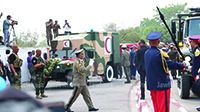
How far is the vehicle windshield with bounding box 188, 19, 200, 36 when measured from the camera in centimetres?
1301

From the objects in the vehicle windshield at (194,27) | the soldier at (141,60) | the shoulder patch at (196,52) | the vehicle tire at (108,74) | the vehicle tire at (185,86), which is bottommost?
the vehicle tire at (108,74)

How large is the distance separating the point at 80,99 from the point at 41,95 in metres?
1.17

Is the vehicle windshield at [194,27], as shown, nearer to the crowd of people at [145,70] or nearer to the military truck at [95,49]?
the crowd of people at [145,70]

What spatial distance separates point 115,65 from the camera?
21.2 meters

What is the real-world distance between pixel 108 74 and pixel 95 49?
141 cm

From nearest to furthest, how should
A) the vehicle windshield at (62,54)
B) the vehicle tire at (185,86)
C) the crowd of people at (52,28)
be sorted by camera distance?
the vehicle tire at (185,86)
the vehicle windshield at (62,54)
the crowd of people at (52,28)

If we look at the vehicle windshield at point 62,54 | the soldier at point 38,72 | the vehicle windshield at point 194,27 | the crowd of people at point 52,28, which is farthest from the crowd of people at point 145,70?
the crowd of people at point 52,28

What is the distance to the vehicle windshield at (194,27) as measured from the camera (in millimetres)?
13008

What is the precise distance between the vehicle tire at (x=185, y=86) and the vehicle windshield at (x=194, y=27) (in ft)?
6.01

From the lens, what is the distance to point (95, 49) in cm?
1973

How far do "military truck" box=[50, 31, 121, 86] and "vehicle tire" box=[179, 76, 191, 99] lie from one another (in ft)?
22.2

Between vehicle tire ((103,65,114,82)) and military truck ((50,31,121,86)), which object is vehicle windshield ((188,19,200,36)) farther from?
vehicle tire ((103,65,114,82))

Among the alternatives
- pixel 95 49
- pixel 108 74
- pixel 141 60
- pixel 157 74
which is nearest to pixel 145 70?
pixel 157 74

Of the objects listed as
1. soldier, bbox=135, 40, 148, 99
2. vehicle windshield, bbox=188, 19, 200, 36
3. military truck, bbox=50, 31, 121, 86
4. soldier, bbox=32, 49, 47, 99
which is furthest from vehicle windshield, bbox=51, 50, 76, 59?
soldier, bbox=135, 40, 148, 99
